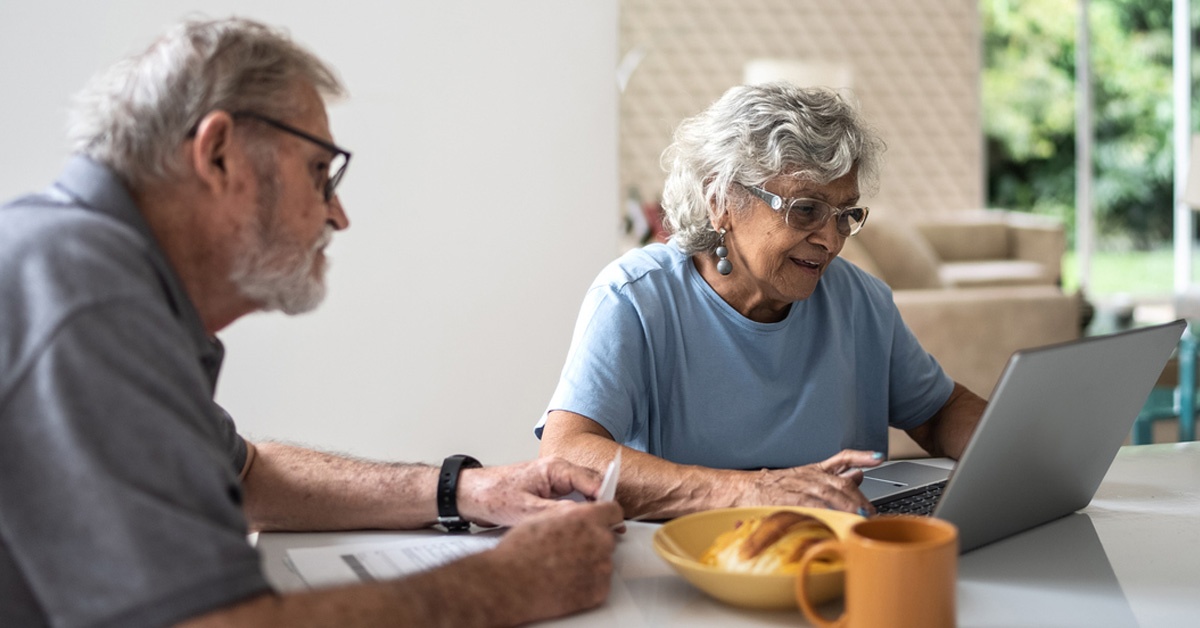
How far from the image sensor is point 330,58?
8.00ft

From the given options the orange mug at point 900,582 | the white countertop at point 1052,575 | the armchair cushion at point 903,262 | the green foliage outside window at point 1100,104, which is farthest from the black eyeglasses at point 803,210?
the green foliage outside window at point 1100,104

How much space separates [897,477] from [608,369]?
41 centimetres

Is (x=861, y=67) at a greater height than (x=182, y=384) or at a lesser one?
greater

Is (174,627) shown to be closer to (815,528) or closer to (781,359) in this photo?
(815,528)

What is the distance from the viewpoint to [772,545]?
3.06ft

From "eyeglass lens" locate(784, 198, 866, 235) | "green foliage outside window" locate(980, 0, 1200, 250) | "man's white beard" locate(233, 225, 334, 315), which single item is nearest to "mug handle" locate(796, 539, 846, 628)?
"man's white beard" locate(233, 225, 334, 315)

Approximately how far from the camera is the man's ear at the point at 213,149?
92cm

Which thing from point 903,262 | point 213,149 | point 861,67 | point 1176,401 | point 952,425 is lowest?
point 1176,401

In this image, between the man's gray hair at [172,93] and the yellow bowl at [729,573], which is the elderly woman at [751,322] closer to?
the yellow bowl at [729,573]

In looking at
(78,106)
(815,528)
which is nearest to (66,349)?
(78,106)

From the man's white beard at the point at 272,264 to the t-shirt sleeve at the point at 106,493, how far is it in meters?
0.21

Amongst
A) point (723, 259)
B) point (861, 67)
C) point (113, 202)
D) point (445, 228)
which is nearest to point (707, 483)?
point (723, 259)

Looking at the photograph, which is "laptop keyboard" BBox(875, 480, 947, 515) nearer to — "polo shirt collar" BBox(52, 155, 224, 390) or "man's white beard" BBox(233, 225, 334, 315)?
"man's white beard" BBox(233, 225, 334, 315)

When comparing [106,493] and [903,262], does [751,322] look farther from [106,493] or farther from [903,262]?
[903,262]
